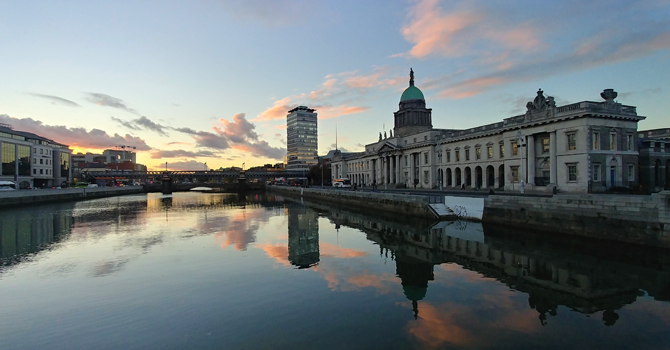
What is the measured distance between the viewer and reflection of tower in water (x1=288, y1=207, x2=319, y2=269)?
19.5 meters

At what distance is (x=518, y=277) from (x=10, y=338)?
18525 millimetres

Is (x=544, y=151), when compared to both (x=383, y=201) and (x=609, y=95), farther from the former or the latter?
(x=383, y=201)

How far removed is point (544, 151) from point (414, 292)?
3931 centimetres

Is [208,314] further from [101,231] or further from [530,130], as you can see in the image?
[530,130]

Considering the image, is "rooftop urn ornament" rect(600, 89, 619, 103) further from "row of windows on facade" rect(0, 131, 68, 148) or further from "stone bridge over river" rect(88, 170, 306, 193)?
"stone bridge over river" rect(88, 170, 306, 193)

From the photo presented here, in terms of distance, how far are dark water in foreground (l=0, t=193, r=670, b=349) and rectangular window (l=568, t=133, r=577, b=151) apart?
21.3m

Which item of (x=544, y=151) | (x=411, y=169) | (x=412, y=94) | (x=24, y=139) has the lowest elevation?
(x=411, y=169)

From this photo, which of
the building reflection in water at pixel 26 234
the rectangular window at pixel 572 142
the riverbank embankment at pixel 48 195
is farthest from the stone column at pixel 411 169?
the riverbank embankment at pixel 48 195

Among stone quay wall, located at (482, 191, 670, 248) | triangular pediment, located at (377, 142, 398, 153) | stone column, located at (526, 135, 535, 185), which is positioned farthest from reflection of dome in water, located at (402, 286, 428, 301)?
triangular pediment, located at (377, 142, 398, 153)

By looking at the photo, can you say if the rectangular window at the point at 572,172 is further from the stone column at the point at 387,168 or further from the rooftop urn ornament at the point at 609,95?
the stone column at the point at 387,168

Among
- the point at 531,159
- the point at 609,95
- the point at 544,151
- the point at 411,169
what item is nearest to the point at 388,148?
the point at 411,169

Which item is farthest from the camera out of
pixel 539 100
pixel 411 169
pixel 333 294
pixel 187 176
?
pixel 187 176

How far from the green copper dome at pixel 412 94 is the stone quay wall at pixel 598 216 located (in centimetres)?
6637

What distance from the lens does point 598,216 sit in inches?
850
